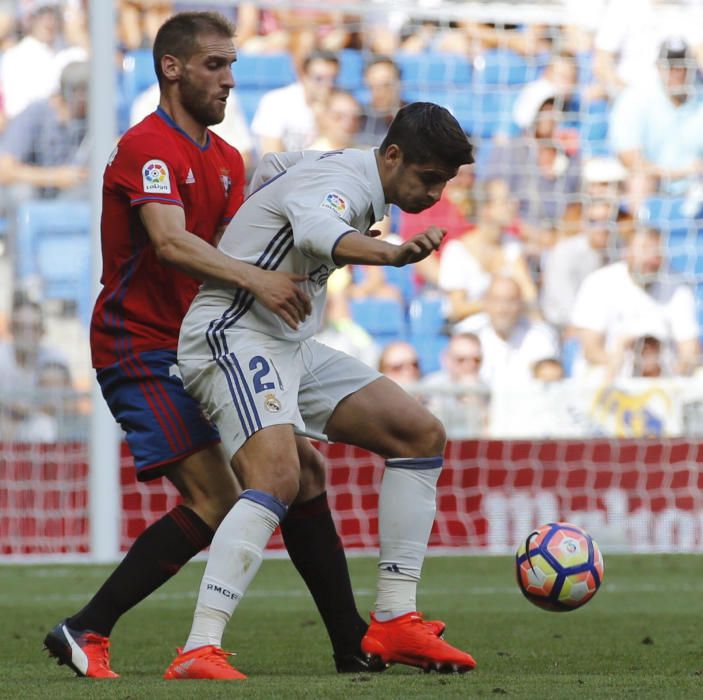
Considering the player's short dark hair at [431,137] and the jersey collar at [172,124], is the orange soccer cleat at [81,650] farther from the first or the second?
the player's short dark hair at [431,137]

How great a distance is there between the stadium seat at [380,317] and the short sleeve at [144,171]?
7.10 m

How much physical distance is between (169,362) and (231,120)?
6.91m

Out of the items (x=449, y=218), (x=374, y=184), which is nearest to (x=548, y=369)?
(x=449, y=218)

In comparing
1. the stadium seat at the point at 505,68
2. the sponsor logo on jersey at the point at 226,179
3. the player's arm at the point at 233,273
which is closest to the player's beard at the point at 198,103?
the sponsor logo on jersey at the point at 226,179

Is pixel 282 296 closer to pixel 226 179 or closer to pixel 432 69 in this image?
pixel 226 179

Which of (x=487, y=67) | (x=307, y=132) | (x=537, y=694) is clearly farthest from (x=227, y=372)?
(x=487, y=67)

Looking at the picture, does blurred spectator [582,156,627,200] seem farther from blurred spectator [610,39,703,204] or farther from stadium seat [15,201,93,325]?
stadium seat [15,201,93,325]

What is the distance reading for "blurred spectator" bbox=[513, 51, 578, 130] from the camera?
475 inches

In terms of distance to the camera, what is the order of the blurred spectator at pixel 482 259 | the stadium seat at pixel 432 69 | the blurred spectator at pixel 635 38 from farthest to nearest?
the blurred spectator at pixel 635 38 < the stadium seat at pixel 432 69 < the blurred spectator at pixel 482 259

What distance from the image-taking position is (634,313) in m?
11.7

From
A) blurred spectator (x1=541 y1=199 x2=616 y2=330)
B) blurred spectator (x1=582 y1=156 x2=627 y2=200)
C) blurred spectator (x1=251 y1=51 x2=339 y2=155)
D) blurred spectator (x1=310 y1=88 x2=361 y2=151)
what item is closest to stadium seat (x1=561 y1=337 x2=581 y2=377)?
blurred spectator (x1=541 y1=199 x2=616 y2=330)

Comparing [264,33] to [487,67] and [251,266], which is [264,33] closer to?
[487,67]

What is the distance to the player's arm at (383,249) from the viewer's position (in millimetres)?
3932

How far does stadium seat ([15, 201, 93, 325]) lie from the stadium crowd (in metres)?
0.08
